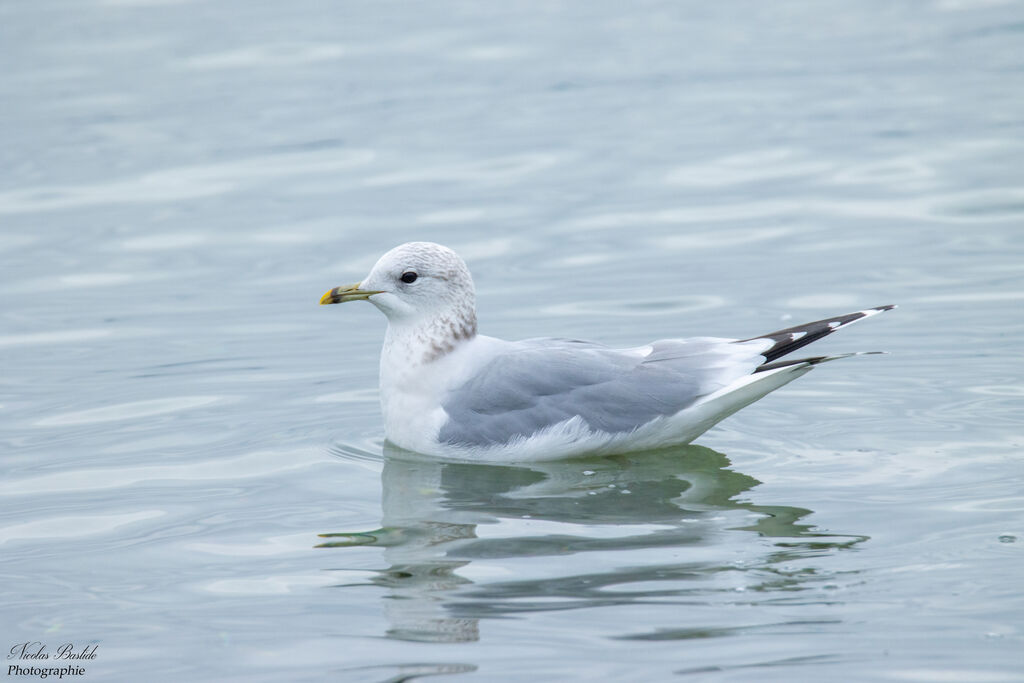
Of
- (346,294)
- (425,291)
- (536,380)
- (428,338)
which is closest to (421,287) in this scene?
(425,291)

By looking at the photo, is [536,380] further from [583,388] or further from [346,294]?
[346,294]

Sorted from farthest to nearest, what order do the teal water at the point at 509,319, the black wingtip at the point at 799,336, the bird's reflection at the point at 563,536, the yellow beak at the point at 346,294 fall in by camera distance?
the yellow beak at the point at 346,294 < the black wingtip at the point at 799,336 < the bird's reflection at the point at 563,536 < the teal water at the point at 509,319

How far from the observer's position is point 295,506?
6.97m

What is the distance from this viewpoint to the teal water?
550cm

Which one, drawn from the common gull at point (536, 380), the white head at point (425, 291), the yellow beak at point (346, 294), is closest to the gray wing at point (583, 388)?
the common gull at point (536, 380)

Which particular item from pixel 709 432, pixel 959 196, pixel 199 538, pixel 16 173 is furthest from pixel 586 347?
pixel 16 173

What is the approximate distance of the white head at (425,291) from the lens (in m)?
7.65

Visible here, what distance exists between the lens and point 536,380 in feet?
23.9

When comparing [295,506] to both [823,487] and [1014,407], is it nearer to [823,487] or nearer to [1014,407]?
[823,487]

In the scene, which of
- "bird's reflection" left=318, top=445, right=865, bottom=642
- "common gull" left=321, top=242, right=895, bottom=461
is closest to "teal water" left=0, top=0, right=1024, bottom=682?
"bird's reflection" left=318, top=445, right=865, bottom=642

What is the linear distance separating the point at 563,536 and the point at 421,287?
6.24 feet

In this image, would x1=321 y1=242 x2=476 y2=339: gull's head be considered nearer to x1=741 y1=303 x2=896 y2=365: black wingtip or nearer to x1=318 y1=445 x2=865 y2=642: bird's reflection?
x1=318 y1=445 x2=865 y2=642: bird's reflection

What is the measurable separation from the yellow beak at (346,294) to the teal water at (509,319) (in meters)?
0.78

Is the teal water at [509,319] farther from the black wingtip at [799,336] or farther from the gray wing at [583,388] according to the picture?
the black wingtip at [799,336]
